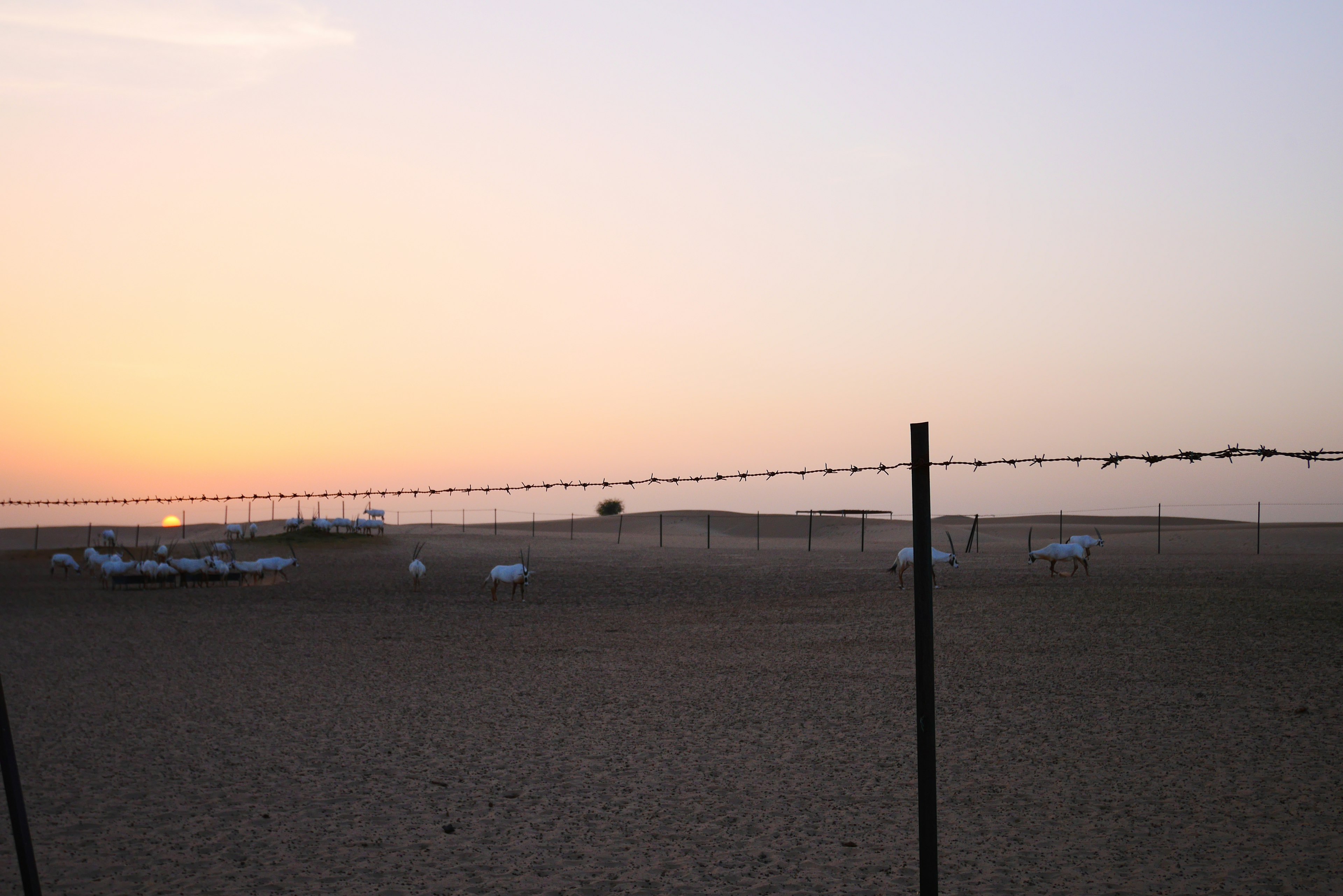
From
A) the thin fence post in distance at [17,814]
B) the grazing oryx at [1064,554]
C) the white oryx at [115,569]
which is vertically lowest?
the white oryx at [115,569]

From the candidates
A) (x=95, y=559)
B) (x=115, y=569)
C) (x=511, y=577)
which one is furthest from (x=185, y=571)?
(x=511, y=577)

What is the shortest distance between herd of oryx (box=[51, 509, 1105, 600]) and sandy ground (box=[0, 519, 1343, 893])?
5270mm

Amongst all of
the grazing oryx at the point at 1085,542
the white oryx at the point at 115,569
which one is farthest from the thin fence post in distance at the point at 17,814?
the white oryx at the point at 115,569

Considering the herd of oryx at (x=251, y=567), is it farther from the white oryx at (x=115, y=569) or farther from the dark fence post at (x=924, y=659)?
the dark fence post at (x=924, y=659)

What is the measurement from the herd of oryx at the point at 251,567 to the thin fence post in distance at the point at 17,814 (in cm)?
1895


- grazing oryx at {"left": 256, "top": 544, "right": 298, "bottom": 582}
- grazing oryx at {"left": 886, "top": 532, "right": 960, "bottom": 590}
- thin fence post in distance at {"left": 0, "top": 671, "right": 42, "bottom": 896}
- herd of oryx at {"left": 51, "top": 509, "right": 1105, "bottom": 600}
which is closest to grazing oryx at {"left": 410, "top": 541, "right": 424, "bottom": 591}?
herd of oryx at {"left": 51, "top": 509, "right": 1105, "bottom": 600}

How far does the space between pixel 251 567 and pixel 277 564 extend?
75cm

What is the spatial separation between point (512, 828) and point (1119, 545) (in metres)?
45.2

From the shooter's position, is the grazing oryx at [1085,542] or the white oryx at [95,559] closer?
the grazing oryx at [1085,542]

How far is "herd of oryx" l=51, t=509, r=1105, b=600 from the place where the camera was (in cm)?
2816

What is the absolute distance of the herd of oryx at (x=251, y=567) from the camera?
92.4 feet

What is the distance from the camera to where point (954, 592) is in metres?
25.0

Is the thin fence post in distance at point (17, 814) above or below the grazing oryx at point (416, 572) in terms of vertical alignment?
above

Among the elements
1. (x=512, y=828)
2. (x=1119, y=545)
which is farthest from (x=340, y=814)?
(x=1119, y=545)
